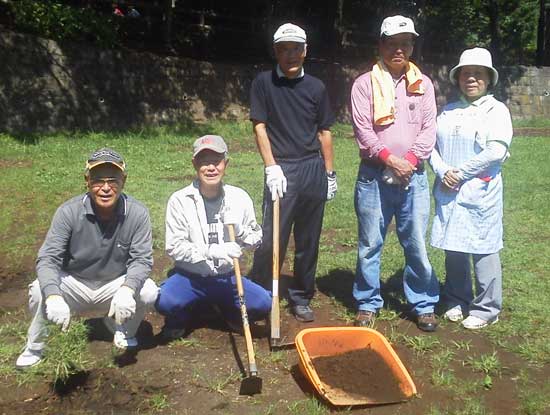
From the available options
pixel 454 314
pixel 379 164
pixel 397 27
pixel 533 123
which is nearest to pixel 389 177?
pixel 379 164

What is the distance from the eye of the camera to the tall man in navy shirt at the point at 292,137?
4.56 m

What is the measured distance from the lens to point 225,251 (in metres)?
4.36

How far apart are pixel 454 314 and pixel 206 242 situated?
183 centimetres

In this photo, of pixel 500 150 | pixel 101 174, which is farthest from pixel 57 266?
pixel 500 150

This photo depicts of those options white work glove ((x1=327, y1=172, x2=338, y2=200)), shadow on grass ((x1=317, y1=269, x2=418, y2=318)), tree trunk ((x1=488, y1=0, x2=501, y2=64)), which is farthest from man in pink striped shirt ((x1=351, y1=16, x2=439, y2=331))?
tree trunk ((x1=488, y1=0, x2=501, y2=64))

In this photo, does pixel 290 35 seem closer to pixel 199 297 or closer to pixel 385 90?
pixel 385 90

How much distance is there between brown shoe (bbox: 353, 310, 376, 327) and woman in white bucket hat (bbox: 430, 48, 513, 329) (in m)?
0.63

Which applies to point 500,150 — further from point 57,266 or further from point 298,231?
point 57,266

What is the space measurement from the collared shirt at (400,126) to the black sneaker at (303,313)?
1.20m

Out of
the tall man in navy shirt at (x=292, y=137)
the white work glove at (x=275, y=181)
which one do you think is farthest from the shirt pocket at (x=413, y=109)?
the white work glove at (x=275, y=181)

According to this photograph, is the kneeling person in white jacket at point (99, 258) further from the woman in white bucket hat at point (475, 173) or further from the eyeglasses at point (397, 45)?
the woman in white bucket hat at point (475, 173)

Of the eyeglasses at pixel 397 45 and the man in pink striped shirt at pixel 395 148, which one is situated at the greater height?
the eyeglasses at pixel 397 45

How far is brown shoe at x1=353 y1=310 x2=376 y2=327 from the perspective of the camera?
485 cm

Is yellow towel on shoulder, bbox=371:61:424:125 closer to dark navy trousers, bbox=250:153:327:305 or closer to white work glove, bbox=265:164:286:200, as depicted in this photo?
dark navy trousers, bbox=250:153:327:305
